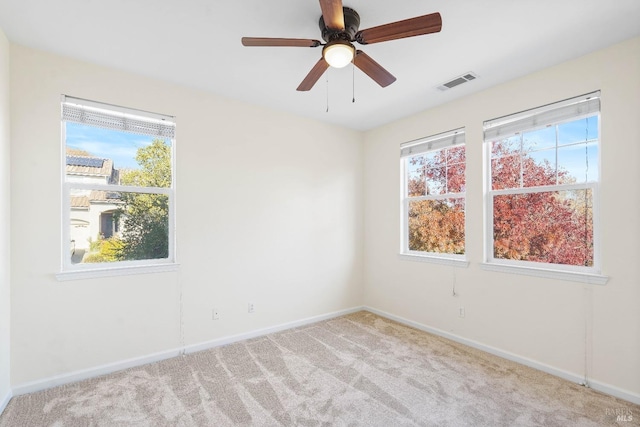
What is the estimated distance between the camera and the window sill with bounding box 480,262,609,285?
8.14 ft

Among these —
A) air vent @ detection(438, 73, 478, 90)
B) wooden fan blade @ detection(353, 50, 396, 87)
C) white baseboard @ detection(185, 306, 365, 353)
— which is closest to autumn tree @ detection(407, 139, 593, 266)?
air vent @ detection(438, 73, 478, 90)

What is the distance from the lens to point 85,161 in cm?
273

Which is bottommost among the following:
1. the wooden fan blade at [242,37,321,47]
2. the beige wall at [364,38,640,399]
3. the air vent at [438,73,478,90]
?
the beige wall at [364,38,640,399]

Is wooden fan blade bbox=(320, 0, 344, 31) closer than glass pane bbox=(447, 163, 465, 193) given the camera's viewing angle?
Yes

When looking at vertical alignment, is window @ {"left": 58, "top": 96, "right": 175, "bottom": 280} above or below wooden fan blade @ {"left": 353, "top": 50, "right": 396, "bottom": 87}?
below

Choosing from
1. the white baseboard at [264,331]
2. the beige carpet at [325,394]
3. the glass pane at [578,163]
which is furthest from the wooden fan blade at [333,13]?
the white baseboard at [264,331]

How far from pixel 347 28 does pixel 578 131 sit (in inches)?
87.2

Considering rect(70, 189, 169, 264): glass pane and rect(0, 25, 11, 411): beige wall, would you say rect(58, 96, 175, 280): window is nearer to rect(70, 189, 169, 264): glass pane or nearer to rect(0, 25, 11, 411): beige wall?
rect(70, 189, 169, 264): glass pane

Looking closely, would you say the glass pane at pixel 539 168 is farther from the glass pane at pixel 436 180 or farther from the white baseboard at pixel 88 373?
the white baseboard at pixel 88 373

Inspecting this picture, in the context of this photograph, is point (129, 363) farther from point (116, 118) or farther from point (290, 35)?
point (290, 35)

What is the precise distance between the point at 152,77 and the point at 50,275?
74.7 inches

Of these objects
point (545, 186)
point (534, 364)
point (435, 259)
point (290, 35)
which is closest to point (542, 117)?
point (545, 186)

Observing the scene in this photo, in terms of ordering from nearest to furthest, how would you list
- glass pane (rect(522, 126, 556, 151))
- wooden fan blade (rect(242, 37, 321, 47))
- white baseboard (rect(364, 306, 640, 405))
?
1. wooden fan blade (rect(242, 37, 321, 47))
2. white baseboard (rect(364, 306, 640, 405))
3. glass pane (rect(522, 126, 556, 151))

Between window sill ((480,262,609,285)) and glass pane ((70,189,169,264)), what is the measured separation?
10.7 ft
